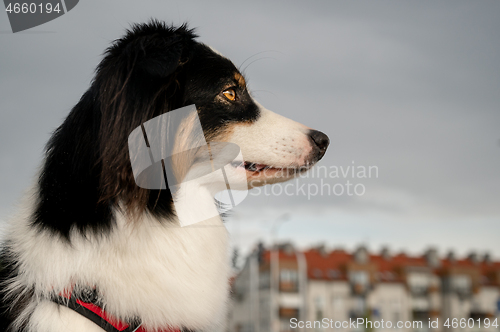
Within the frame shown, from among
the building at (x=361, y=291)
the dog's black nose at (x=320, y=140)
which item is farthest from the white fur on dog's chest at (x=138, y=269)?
the building at (x=361, y=291)

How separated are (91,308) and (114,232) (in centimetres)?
38

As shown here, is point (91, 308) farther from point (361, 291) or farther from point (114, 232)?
point (361, 291)

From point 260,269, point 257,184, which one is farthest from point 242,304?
point 257,184

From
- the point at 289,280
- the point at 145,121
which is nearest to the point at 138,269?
the point at 145,121

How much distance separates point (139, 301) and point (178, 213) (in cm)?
53

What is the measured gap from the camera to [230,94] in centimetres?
277

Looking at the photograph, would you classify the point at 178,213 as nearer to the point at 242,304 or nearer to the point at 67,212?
the point at 67,212

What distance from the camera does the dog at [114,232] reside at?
82.4 inches

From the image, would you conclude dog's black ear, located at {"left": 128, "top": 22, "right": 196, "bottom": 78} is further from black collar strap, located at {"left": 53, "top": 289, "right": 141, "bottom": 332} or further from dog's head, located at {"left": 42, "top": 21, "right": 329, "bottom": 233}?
black collar strap, located at {"left": 53, "top": 289, "right": 141, "bottom": 332}

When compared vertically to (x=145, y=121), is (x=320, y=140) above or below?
below

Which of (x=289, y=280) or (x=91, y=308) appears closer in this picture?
(x=91, y=308)

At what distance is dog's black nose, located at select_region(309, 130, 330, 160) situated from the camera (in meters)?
2.84

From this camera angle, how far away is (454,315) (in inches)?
2916

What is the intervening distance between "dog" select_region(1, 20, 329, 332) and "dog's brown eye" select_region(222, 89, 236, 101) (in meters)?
0.20
